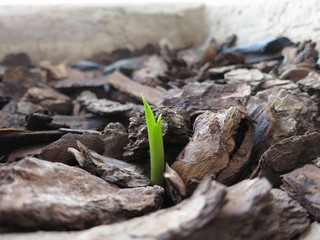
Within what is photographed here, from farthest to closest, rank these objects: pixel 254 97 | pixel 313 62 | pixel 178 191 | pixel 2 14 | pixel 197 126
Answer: pixel 2 14, pixel 313 62, pixel 254 97, pixel 197 126, pixel 178 191

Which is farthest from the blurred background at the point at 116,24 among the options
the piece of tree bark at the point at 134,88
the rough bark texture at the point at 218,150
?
the rough bark texture at the point at 218,150

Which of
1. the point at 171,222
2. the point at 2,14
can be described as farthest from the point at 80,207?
the point at 2,14

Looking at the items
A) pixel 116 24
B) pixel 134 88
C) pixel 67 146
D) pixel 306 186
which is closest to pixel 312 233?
pixel 306 186

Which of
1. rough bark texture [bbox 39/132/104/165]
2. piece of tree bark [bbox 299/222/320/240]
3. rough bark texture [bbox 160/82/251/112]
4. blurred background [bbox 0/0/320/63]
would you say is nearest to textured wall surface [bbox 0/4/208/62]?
blurred background [bbox 0/0/320/63]

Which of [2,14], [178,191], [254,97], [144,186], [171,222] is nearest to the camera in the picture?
[171,222]

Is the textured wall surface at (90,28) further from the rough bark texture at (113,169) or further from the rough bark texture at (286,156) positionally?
the rough bark texture at (286,156)

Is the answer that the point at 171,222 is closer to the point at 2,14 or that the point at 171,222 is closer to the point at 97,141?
the point at 97,141

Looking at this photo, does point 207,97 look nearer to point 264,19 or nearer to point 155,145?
point 155,145
